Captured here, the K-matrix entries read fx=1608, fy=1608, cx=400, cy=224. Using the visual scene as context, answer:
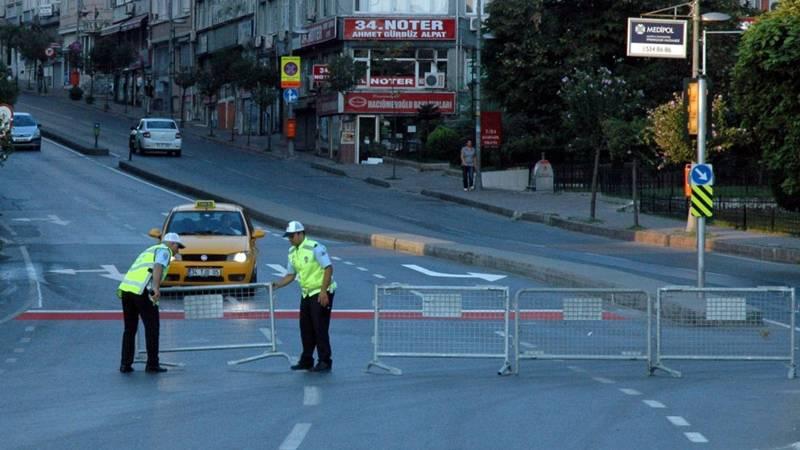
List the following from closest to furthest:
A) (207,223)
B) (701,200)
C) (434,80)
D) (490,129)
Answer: (701,200) → (207,223) → (490,129) → (434,80)

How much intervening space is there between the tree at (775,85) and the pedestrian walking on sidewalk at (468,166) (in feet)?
72.0

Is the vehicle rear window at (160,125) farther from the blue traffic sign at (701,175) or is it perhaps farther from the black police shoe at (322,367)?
the black police shoe at (322,367)

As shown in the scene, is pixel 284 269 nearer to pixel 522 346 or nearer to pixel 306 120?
pixel 522 346

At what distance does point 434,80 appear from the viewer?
76562 mm

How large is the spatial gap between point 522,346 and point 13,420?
6.44 meters

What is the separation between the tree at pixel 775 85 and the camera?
114 feet

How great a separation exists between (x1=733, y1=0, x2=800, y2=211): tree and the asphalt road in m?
14.2

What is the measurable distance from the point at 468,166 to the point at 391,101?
17.9m

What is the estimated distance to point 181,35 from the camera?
365 ft

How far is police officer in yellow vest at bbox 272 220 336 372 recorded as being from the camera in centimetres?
1762

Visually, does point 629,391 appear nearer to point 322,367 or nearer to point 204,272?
point 322,367

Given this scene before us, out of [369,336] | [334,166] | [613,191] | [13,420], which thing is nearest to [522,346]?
[369,336]

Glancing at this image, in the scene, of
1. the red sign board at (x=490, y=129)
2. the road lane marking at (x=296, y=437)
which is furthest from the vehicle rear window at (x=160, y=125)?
the road lane marking at (x=296, y=437)

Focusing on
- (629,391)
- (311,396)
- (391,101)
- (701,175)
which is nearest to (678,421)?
(629,391)
